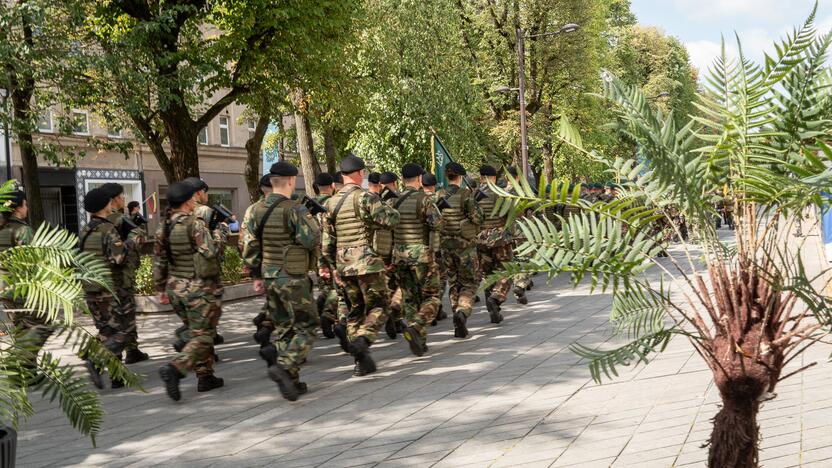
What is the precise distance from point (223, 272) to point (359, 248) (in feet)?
27.3

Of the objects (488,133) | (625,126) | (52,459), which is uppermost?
(488,133)

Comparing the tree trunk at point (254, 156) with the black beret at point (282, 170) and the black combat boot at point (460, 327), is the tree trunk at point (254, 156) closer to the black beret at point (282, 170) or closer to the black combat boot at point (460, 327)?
the black combat boot at point (460, 327)

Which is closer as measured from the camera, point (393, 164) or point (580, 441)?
point (580, 441)

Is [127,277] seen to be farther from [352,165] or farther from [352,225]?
[352,165]

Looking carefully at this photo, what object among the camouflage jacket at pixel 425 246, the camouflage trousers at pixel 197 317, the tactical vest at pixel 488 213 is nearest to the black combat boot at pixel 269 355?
the camouflage trousers at pixel 197 317

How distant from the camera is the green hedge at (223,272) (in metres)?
14.0

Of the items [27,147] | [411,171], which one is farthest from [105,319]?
[27,147]

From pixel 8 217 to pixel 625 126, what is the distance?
21.1ft

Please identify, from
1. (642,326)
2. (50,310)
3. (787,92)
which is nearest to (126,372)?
(50,310)

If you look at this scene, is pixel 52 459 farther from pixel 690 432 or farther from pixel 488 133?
pixel 488 133

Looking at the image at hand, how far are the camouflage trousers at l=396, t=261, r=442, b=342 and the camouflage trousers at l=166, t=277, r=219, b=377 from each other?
219 cm

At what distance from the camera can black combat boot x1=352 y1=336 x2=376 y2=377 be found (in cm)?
735

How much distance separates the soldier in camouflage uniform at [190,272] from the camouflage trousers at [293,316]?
Result: 638 millimetres

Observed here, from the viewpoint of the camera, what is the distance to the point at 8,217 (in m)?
7.46
